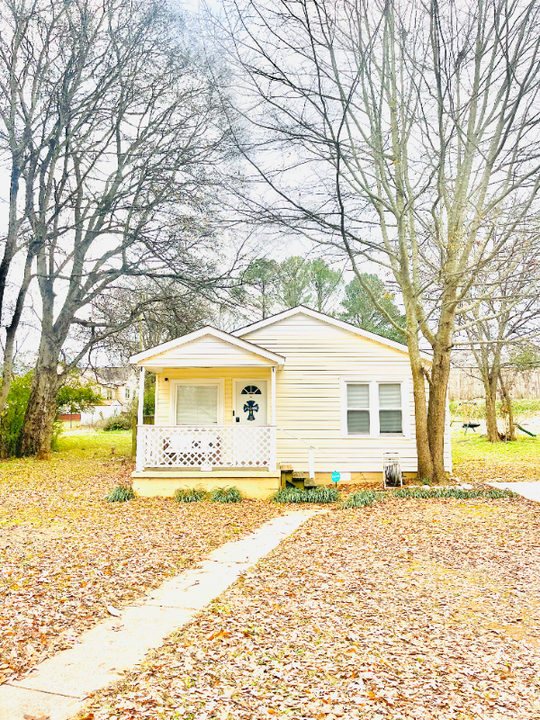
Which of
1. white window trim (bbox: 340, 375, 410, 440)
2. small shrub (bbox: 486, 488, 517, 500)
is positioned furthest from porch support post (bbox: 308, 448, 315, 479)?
small shrub (bbox: 486, 488, 517, 500)

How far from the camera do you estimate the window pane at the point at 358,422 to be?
13148 millimetres

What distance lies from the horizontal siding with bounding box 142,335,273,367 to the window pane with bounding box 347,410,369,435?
2.88 metres

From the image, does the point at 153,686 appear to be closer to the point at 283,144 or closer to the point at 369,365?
the point at 283,144

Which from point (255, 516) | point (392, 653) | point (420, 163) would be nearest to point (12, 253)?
point (255, 516)

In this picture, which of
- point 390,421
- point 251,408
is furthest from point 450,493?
point 251,408

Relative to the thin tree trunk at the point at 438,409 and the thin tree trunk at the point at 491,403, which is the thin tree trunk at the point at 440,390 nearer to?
the thin tree trunk at the point at 438,409

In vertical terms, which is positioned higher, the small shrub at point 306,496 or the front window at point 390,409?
the front window at point 390,409

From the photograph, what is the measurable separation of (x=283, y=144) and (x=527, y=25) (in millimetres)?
4408

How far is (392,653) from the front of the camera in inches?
137

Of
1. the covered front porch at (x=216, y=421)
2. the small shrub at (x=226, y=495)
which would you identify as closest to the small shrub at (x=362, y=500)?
the covered front porch at (x=216, y=421)

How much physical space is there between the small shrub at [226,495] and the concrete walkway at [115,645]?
416 centimetres

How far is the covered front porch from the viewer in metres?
11.3

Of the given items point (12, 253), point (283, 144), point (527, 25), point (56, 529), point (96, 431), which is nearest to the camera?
point (56, 529)

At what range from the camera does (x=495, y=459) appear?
1695cm
